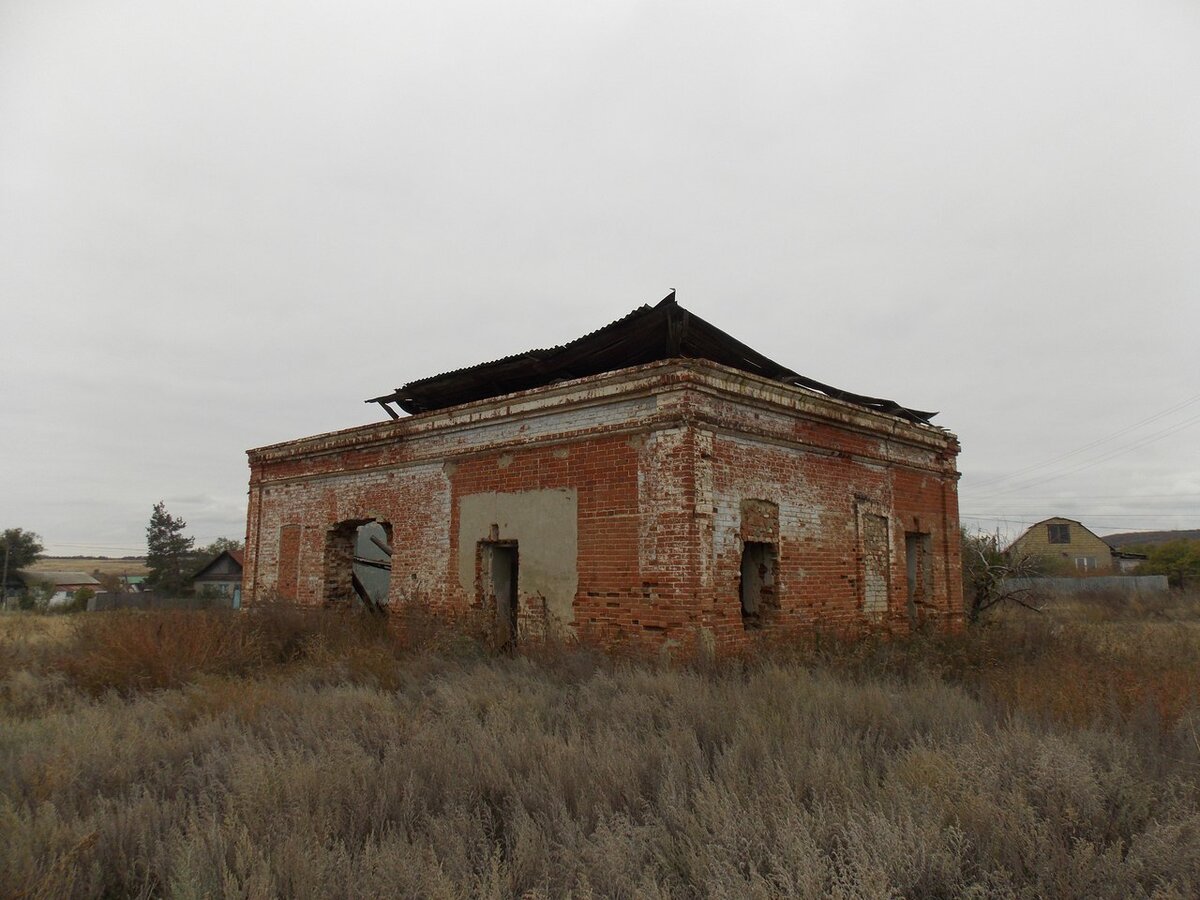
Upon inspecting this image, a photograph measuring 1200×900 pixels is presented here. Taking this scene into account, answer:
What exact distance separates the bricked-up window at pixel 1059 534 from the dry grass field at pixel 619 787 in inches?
2233

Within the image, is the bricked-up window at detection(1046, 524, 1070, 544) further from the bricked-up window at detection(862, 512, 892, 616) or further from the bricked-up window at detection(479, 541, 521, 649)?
the bricked-up window at detection(479, 541, 521, 649)

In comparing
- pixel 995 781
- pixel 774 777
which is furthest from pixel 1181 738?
pixel 774 777

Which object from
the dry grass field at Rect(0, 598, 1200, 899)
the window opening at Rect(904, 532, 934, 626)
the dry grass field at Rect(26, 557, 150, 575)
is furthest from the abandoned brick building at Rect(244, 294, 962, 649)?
the dry grass field at Rect(26, 557, 150, 575)

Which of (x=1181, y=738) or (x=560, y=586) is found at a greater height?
(x=560, y=586)

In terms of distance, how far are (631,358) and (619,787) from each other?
7.79 metres

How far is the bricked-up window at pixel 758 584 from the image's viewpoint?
979cm

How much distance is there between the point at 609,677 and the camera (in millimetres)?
7410

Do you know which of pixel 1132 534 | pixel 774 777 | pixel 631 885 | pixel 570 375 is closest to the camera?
pixel 631 885

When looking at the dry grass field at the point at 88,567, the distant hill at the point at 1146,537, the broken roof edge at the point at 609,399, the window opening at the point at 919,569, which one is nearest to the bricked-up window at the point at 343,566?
the broken roof edge at the point at 609,399

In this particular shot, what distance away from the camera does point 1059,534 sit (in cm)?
5644

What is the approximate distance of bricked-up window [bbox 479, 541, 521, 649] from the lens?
1071 centimetres

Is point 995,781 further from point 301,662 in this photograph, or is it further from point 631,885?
point 301,662

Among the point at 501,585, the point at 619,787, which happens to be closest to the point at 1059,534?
the point at 501,585

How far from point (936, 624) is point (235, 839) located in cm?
1189
